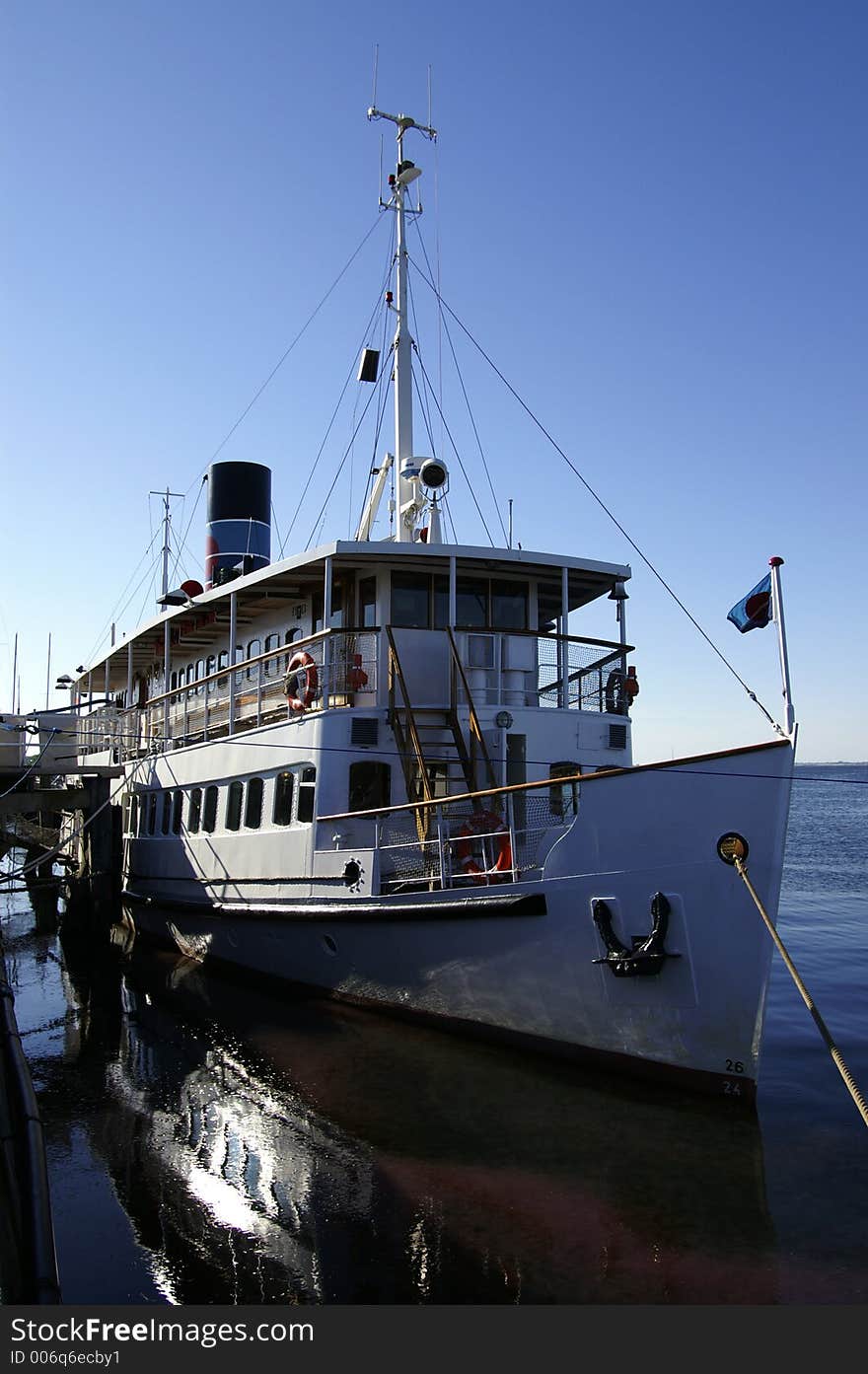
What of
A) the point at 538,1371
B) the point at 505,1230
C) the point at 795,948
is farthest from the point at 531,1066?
the point at 795,948

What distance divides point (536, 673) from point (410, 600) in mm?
2209

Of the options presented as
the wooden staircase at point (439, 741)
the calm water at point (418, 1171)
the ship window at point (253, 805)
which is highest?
the wooden staircase at point (439, 741)

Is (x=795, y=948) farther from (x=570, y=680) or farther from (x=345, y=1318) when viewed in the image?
(x=345, y=1318)

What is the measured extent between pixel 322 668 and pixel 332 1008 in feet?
15.1

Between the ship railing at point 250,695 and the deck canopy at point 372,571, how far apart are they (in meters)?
1.07

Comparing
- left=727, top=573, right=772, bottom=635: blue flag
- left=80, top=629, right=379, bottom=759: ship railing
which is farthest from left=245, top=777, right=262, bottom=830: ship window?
left=727, top=573, right=772, bottom=635: blue flag

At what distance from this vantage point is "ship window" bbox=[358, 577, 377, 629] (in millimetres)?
13953

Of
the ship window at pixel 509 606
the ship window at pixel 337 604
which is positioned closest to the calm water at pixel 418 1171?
the ship window at pixel 337 604

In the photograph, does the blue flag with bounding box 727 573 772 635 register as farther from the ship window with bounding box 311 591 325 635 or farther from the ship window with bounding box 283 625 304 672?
the ship window with bounding box 283 625 304 672

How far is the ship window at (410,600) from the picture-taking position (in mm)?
13836

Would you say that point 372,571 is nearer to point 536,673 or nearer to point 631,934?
point 536,673

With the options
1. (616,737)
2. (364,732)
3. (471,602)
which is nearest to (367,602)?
(471,602)

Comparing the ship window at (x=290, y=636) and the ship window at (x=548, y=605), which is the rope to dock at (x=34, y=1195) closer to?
the ship window at (x=290, y=636)

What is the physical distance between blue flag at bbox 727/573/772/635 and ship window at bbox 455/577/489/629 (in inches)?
211
